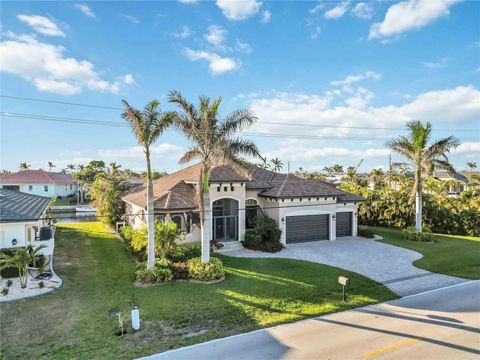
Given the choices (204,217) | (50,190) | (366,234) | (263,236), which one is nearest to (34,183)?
(50,190)

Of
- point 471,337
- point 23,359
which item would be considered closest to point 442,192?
point 471,337

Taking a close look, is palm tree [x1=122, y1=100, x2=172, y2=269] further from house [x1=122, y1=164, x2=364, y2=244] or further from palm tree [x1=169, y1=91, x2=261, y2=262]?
house [x1=122, y1=164, x2=364, y2=244]

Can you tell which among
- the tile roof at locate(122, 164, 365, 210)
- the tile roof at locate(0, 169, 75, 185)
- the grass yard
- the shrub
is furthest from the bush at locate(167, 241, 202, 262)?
the tile roof at locate(0, 169, 75, 185)

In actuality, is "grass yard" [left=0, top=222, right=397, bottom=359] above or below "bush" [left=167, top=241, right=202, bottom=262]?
below

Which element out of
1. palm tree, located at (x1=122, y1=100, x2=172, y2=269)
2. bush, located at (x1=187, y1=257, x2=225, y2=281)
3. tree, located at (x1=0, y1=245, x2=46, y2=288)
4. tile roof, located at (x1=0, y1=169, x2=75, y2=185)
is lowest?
bush, located at (x1=187, y1=257, x2=225, y2=281)

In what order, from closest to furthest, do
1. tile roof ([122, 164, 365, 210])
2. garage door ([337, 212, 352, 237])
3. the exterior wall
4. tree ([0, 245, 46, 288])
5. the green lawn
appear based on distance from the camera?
1. tree ([0, 245, 46, 288])
2. the green lawn
3. tile roof ([122, 164, 365, 210])
4. garage door ([337, 212, 352, 237])
5. the exterior wall

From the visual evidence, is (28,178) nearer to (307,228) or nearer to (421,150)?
(307,228)

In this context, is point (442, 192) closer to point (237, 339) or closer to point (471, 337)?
point (471, 337)
